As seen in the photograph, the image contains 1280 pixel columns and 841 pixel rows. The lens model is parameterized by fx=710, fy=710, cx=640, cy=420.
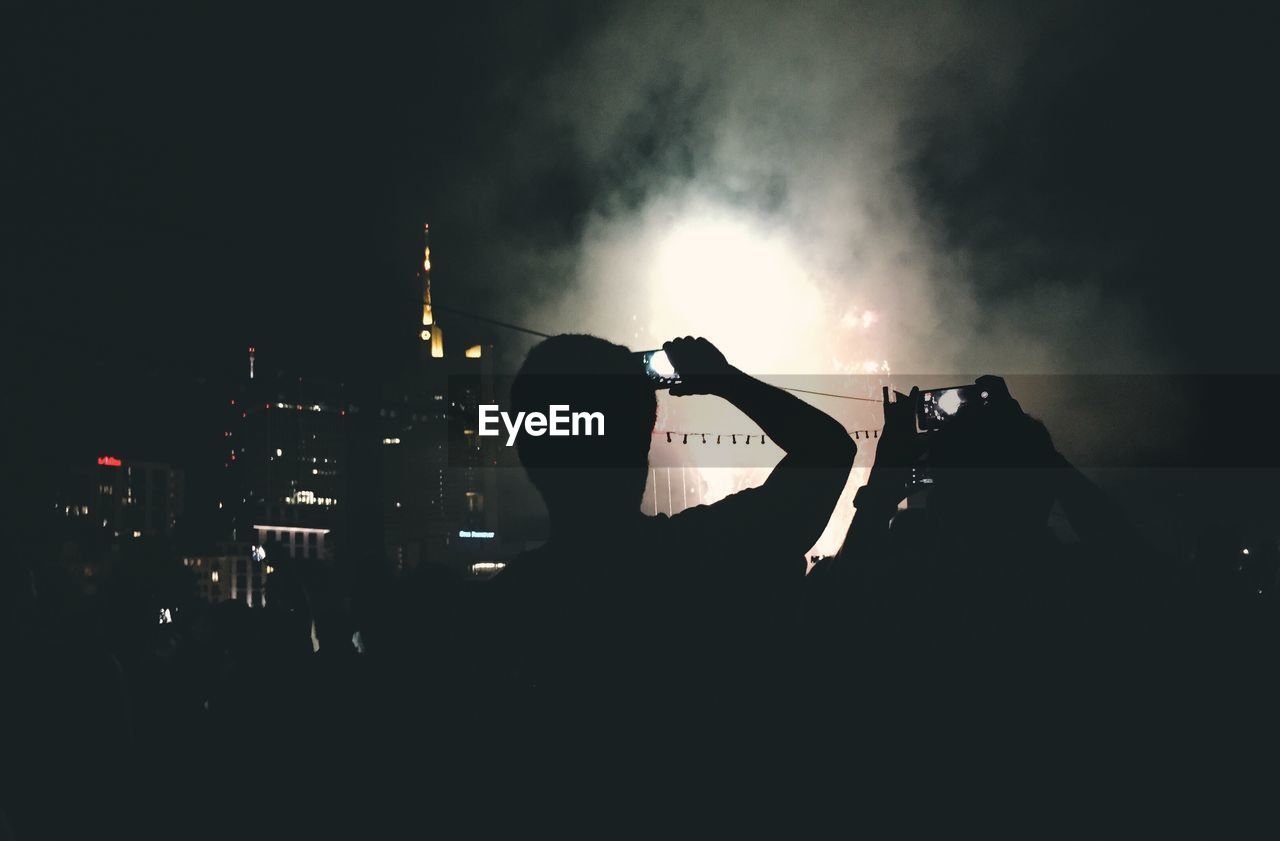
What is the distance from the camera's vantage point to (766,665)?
1.17 meters

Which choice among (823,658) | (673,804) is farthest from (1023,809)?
(673,804)

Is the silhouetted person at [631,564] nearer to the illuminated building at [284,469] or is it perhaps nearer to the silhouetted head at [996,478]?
the silhouetted head at [996,478]

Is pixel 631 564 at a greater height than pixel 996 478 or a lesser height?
lesser

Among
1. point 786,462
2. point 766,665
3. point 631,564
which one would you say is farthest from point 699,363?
point 766,665

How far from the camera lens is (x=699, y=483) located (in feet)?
283

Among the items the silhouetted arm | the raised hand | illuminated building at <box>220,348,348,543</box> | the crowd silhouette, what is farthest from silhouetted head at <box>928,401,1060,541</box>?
illuminated building at <box>220,348,348,543</box>

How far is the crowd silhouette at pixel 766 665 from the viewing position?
1133mm

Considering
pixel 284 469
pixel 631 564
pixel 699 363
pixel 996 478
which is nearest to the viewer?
pixel 631 564

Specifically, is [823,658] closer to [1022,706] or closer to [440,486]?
[1022,706]

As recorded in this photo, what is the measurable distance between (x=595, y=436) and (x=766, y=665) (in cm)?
47

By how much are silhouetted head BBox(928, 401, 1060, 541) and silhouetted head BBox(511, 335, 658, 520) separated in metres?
1.15

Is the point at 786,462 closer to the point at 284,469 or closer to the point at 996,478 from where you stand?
the point at 996,478

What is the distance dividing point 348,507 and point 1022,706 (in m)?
21.2

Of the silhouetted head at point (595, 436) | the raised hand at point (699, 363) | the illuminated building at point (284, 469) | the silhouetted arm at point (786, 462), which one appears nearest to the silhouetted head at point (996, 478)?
the silhouetted arm at point (786, 462)
